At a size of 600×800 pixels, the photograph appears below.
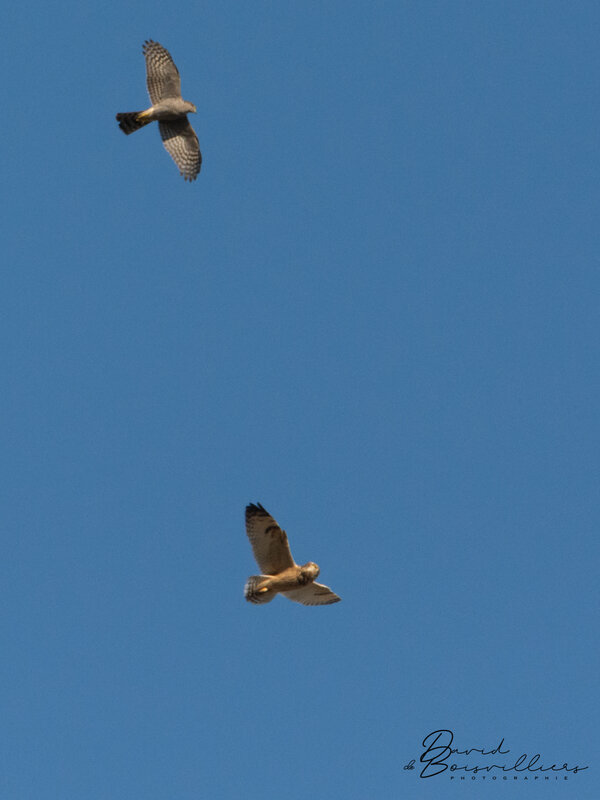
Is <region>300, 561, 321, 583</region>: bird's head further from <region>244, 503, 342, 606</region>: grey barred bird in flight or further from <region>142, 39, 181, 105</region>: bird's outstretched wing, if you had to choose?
<region>142, 39, 181, 105</region>: bird's outstretched wing

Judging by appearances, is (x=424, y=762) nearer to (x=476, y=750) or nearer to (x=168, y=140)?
(x=476, y=750)

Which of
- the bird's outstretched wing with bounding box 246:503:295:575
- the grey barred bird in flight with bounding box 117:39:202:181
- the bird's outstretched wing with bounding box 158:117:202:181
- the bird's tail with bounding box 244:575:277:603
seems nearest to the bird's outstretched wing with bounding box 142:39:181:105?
the grey barred bird in flight with bounding box 117:39:202:181

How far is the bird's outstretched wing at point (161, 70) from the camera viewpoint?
19.6 metres

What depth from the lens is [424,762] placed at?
1964 centimetres

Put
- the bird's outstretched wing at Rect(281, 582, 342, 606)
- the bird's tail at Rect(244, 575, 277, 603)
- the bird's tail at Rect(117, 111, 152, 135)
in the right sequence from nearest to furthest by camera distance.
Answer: the bird's tail at Rect(244, 575, 277, 603), the bird's outstretched wing at Rect(281, 582, 342, 606), the bird's tail at Rect(117, 111, 152, 135)

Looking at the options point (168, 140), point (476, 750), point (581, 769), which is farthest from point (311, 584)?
point (168, 140)

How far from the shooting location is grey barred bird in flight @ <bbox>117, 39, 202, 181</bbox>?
19594 mm

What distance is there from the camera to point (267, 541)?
1586 cm

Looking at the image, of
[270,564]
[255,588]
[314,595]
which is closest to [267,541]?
[270,564]

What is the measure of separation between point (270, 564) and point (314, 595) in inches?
49.9

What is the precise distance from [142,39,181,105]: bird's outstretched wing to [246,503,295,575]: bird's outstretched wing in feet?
26.5

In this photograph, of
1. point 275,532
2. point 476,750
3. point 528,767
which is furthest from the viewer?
point 528,767

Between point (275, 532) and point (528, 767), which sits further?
point (528, 767)

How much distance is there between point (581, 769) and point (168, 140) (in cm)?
1283
